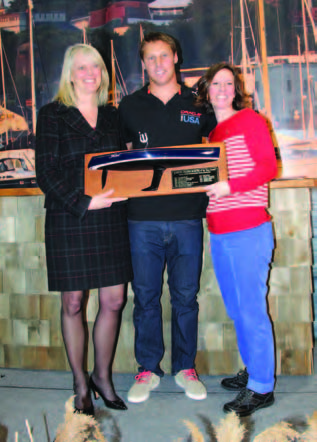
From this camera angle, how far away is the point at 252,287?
1.55 metres

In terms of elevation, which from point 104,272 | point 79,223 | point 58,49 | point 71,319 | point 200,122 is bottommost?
point 71,319

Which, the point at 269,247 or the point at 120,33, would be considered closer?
the point at 269,247

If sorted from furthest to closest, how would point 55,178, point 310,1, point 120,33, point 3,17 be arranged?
point 3,17 → point 120,33 → point 310,1 → point 55,178

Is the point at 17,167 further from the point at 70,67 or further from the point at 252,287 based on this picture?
the point at 252,287

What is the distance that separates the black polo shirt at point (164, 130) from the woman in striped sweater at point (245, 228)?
0.37 feet

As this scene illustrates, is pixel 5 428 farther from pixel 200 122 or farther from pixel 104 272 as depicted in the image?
pixel 200 122

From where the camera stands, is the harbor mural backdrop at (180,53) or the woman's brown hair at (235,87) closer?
the woman's brown hair at (235,87)

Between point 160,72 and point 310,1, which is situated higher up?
point 310,1

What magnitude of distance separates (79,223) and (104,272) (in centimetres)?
21

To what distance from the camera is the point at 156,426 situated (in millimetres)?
1493

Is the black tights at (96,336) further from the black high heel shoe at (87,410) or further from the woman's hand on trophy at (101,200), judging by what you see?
the woman's hand on trophy at (101,200)

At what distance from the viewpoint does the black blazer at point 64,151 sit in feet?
4.81

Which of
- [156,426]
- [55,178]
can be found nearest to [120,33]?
[55,178]

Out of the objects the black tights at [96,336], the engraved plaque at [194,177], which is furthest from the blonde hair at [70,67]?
the black tights at [96,336]
